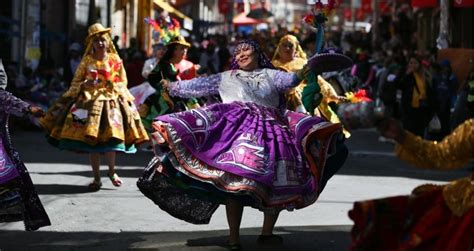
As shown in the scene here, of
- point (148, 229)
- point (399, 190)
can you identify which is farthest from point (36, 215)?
point (399, 190)

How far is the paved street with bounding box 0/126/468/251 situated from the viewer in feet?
29.3

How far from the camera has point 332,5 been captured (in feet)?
30.3

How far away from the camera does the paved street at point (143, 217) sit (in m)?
8.94

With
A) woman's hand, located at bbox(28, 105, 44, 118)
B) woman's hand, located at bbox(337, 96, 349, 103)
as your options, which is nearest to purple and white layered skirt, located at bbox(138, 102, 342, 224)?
woman's hand, located at bbox(28, 105, 44, 118)

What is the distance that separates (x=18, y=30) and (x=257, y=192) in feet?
57.2

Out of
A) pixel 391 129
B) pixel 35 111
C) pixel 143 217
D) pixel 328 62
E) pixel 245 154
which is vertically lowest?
pixel 143 217

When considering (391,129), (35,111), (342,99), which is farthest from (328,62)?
(342,99)

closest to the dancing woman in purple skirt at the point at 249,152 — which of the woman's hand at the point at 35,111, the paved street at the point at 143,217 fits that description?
the paved street at the point at 143,217

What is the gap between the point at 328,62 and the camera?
27.5 ft

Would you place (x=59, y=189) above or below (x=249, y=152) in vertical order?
below

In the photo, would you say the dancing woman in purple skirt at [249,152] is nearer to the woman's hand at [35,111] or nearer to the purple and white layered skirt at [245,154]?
the purple and white layered skirt at [245,154]

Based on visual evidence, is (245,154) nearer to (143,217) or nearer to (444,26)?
(143,217)

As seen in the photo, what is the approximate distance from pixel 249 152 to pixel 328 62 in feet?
2.90

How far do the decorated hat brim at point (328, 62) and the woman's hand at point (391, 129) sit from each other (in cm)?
290
